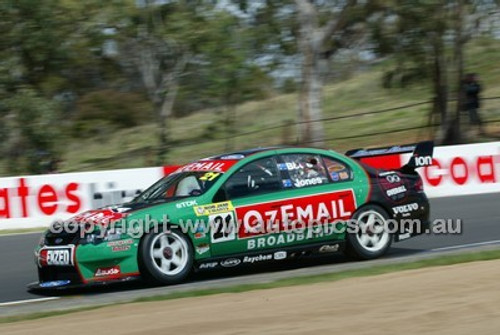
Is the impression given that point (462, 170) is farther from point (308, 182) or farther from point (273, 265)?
point (308, 182)

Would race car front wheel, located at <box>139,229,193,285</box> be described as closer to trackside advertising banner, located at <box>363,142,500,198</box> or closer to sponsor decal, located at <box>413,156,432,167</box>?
sponsor decal, located at <box>413,156,432,167</box>

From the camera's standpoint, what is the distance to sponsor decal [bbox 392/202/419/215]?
1049 centimetres

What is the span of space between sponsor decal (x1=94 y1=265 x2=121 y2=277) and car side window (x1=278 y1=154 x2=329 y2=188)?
7.06ft

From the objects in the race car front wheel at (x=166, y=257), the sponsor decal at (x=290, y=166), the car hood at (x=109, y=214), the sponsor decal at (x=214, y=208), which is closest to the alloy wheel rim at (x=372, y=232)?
the sponsor decal at (x=290, y=166)

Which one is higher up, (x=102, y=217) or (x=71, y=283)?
(x=102, y=217)

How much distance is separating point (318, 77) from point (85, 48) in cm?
943

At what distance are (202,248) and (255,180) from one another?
40.4 inches

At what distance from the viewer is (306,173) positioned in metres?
10.1

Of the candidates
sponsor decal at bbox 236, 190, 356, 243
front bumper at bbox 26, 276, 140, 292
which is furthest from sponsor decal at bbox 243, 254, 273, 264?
front bumper at bbox 26, 276, 140, 292

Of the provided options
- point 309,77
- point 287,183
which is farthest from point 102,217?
point 309,77

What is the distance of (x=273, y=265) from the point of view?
1060cm

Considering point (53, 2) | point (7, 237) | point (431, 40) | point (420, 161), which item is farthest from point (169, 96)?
point (420, 161)

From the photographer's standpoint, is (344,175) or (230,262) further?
(344,175)

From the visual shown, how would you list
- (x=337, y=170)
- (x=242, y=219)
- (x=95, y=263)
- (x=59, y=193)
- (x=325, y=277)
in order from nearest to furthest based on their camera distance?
(x=325, y=277) → (x=95, y=263) → (x=242, y=219) → (x=337, y=170) → (x=59, y=193)
